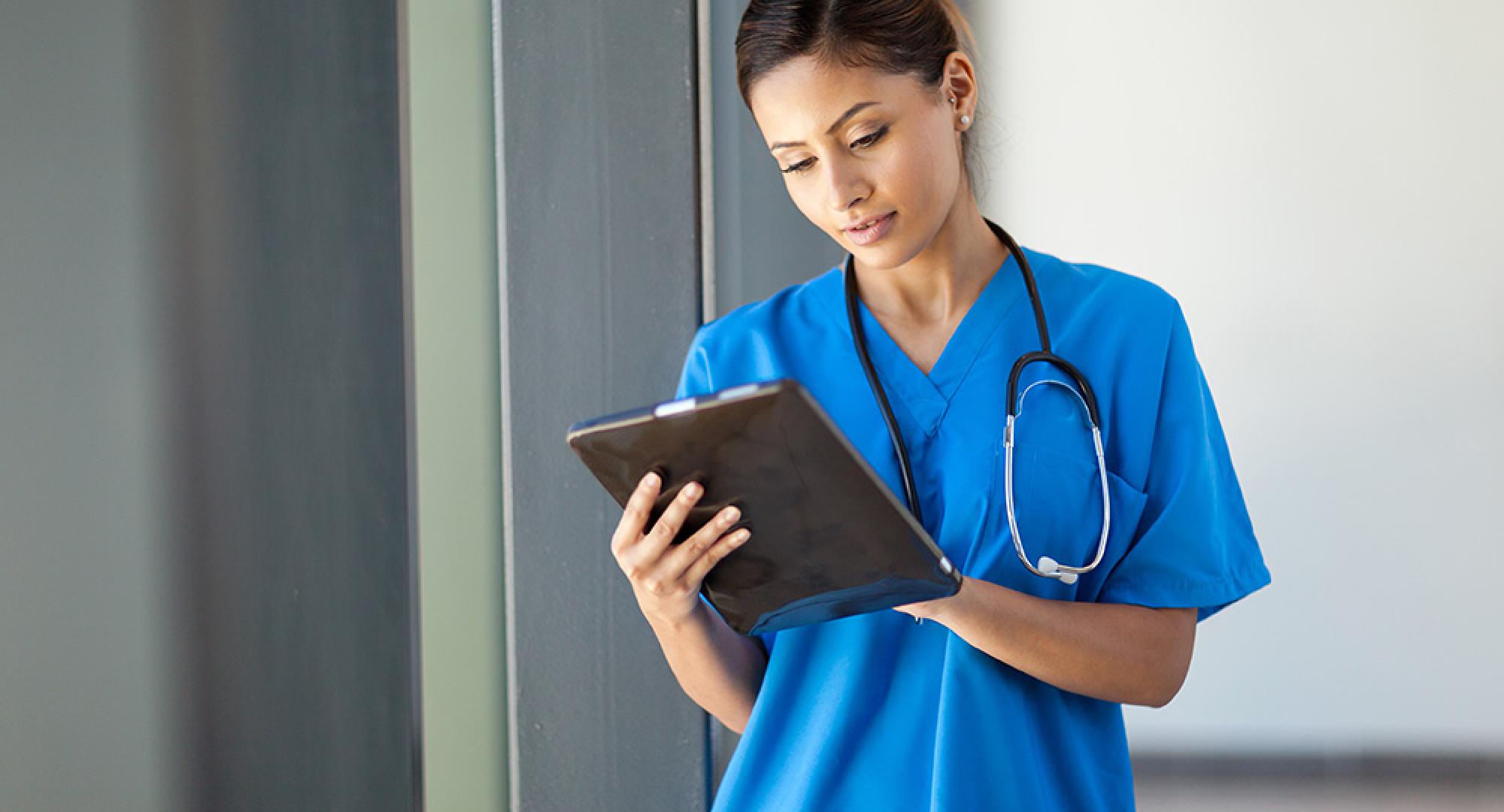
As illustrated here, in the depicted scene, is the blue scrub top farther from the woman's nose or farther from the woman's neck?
the woman's nose

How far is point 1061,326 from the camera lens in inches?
36.5

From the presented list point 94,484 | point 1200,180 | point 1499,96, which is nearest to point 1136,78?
point 1200,180

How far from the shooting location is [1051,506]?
0.86 meters

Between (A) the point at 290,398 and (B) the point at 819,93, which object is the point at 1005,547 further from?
(A) the point at 290,398

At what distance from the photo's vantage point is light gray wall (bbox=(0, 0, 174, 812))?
1.00 meters

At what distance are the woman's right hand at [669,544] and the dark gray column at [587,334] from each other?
21.6 inches

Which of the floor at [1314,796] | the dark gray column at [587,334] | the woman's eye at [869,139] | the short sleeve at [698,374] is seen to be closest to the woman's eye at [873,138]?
the woman's eye at [869,139]

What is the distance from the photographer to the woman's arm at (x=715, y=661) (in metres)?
0.92

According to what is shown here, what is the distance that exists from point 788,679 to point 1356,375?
2.46 feet

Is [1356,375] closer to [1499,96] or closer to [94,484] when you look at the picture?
[1499,96]

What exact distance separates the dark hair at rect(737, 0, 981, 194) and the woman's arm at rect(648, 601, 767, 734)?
1.40ft

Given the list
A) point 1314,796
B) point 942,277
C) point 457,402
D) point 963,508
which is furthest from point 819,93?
point 1314,796

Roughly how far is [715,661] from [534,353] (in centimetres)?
55

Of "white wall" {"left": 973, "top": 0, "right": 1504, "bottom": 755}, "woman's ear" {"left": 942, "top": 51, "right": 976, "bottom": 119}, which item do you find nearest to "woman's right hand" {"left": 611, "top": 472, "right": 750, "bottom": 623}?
"woman's ear" {"left": 942, "top": 51, "right": 976, "bottom": 119}
